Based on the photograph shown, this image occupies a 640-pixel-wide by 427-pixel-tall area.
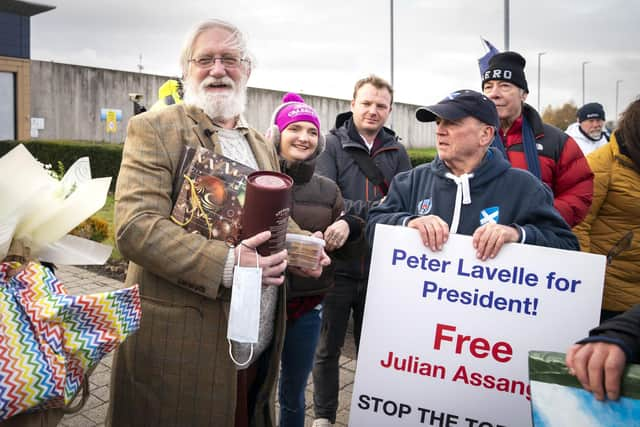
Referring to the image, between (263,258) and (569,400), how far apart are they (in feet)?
3.08

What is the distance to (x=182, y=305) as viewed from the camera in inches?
73.0

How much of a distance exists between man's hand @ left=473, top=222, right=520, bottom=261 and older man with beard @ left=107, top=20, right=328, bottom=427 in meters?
0.62

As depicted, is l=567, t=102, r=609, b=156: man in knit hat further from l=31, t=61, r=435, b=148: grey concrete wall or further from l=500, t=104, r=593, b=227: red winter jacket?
A: l=31, t=61, r=435, b=148: grey concrete wall

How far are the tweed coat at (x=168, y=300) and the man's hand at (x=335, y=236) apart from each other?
0.76m

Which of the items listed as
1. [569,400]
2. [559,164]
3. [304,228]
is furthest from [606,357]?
[559,164]

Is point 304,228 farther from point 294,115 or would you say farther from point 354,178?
point 354,178

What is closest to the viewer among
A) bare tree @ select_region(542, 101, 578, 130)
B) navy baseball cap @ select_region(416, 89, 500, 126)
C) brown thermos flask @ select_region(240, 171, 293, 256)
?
brown thermos flask @ select_region(240, 171, 293, 256)

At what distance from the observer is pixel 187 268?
67.7 inches

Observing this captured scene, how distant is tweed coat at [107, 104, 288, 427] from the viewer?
1.72m

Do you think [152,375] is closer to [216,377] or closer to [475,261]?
[216,377]

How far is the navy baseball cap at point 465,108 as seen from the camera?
2.29 m

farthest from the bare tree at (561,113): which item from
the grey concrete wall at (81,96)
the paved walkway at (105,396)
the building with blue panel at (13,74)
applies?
the paved walkway at (105,396)

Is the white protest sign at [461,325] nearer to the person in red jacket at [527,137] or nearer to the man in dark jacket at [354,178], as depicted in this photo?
the man in dark jacket at [354,178]

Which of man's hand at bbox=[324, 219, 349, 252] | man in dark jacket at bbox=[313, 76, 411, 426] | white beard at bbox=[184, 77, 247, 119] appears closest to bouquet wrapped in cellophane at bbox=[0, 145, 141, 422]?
white beard at bbox=[184, 77, 247, 119]
